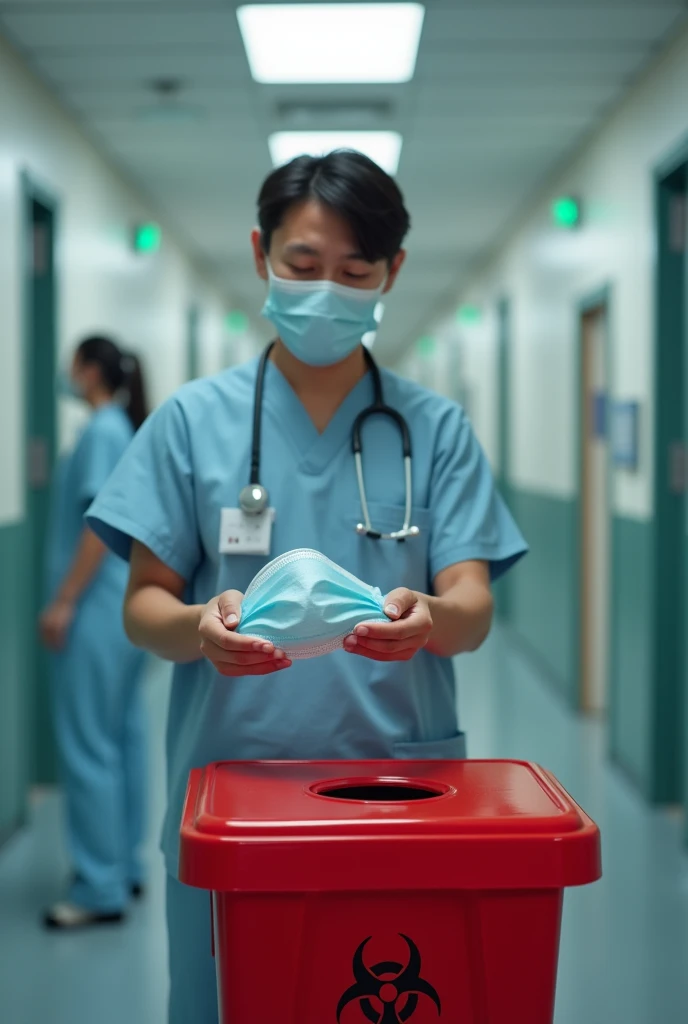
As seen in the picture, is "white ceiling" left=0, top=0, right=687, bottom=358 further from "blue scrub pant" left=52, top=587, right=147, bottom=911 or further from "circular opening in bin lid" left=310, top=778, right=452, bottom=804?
"circular opening in bin lid" left=310, top=778, right=452, bottom=804

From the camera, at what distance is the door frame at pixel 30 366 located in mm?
3314

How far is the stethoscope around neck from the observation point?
4.04 ft

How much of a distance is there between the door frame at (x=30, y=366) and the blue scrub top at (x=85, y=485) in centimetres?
69

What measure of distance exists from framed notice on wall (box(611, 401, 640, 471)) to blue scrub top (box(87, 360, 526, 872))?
2.43 meters

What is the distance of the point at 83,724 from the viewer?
2.62 m

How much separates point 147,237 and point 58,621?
232cm

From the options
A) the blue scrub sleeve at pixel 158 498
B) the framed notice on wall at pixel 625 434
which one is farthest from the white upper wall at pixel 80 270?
the blue scrub sleeve at pixel 158 498

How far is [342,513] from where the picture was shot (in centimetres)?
127

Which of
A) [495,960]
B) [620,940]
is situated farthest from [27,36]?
[495,960]

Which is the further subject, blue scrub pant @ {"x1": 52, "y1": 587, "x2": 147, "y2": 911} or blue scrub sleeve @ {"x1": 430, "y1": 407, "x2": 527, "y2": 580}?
blue scrub pant @ {"x1": 52, "y1": 587, "x2": 147, "y2": 911}

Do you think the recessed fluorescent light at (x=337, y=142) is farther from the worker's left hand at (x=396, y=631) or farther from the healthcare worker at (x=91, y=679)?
the worker's left hand at (x=396, y=631)

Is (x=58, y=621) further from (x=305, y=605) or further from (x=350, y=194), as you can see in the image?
(x=305, y=605)

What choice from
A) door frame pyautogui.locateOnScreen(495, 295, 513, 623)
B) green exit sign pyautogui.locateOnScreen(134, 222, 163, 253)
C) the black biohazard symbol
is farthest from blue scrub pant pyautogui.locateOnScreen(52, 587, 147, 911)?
door frame pyautogui.locateOnScreen(495, 295, 513, 623)

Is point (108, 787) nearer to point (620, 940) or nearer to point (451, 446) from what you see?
point (620, 940)
